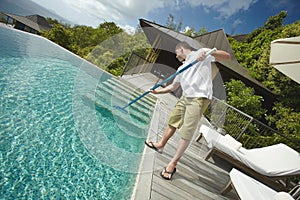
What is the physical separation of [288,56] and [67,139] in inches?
126

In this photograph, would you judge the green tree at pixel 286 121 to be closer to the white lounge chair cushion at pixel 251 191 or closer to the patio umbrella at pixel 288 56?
the patio umbrella at pixel 288 56

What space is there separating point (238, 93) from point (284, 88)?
3.10 meters

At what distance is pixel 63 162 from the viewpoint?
77.8 inches

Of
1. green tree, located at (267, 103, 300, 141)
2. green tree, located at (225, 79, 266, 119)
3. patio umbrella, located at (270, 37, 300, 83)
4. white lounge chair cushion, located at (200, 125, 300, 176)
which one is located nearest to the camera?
patio umbrella, located at (270, 37, 300, 83)

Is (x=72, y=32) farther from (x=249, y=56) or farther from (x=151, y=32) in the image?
(x=249, y=56)

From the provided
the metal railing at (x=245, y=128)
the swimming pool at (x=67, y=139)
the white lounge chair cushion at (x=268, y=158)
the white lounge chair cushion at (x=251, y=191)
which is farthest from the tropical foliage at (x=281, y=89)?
the swimming pool at (x=67, y=139)

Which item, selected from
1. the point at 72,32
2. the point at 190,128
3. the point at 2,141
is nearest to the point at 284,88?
the point at 190,128

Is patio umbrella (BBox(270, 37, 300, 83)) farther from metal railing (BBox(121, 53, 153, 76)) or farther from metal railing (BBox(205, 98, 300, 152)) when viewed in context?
metal railing (BBox(121, 53, 153, 76))

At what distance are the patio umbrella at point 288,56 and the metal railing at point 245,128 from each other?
2353mm

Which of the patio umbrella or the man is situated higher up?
the patio umbrella

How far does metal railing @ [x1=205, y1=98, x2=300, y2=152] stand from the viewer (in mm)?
4586

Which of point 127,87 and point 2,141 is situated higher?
point 127,87

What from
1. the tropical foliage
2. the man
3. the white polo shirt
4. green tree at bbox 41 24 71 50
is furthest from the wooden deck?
green tree at bbox 41 24 71 50

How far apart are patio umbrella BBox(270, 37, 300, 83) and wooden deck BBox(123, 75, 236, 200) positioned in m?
1.76
